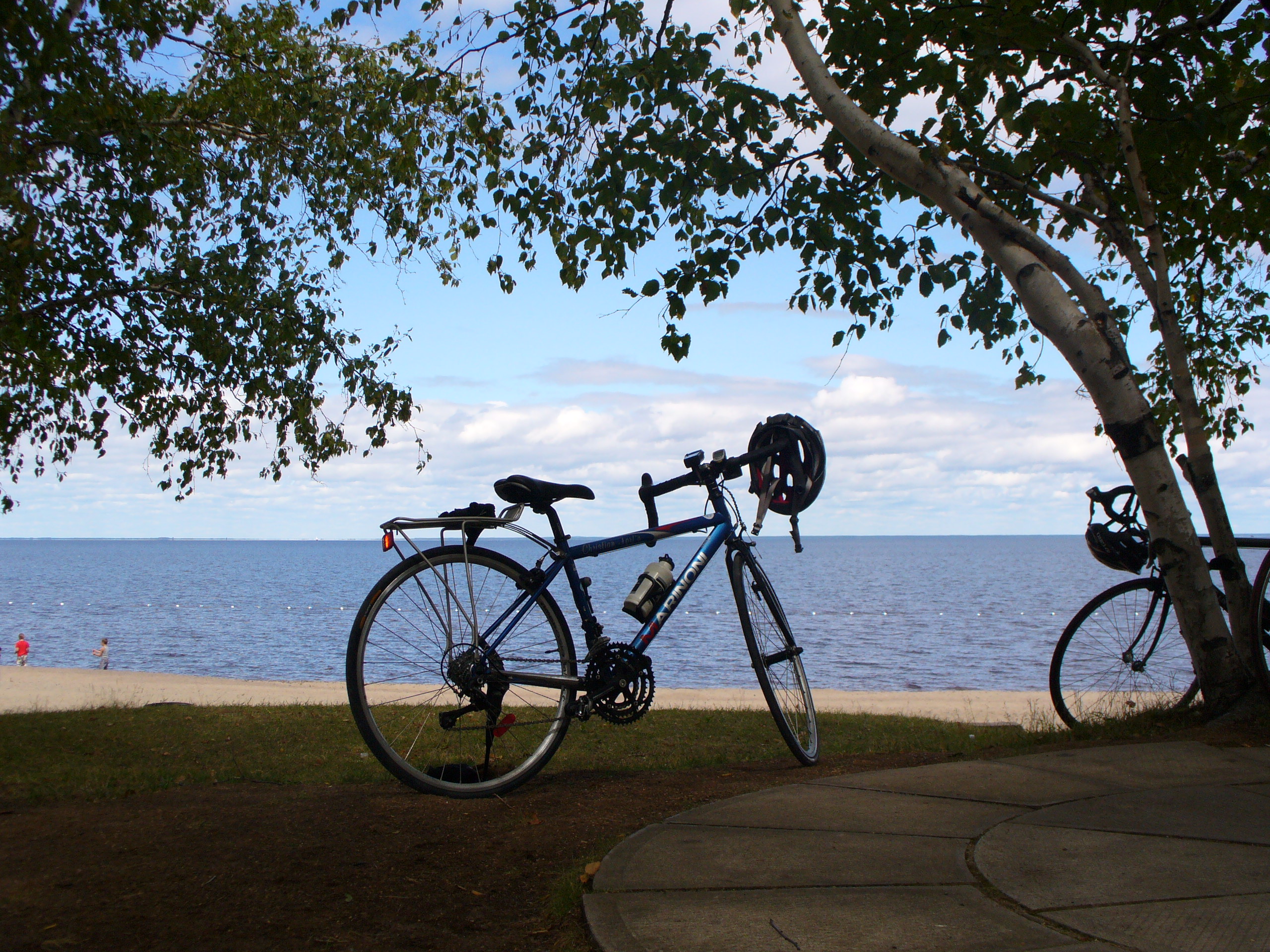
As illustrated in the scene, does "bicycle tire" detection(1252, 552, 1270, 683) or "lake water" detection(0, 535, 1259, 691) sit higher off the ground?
"bicycle tire" detection(1252, 552, 1270, 683)

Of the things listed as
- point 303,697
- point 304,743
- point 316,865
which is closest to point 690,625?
point 303,697

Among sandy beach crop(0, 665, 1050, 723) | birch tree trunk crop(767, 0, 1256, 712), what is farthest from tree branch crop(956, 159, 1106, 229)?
sandy beach crop(0, 665, 1050, 723)

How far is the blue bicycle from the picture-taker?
4324 mm

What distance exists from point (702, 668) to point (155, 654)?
77.9ft

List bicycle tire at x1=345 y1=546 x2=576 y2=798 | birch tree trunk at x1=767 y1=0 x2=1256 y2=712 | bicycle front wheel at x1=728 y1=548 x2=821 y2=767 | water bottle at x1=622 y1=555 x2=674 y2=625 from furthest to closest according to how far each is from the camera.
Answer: birch tree trunk at x1=767 y1=0 x2=1256 y2=712 → bicycle front wheel at x1=728 y1=548 x2=821 y2=767 → water bottle at x1=622 y1=555 x2=674 y2=625 → bicycle tire at x1=345 y1=546 x2=576 y2=798

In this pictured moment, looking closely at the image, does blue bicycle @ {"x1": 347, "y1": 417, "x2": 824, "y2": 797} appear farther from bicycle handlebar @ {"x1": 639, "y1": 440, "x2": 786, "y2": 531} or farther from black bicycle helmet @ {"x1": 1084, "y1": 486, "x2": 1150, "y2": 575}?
black bicycle helmet @ {"x1": 1084, "y1": 486, "x2": 1150, "y2": 575}

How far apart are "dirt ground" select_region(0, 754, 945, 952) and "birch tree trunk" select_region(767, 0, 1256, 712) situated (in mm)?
2450

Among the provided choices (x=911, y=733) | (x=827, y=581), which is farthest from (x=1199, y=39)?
(x=827, y=581)

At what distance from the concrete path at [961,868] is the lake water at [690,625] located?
172 centimetres

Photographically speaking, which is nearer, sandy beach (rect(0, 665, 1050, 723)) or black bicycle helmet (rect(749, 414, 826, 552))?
black bicycle helmet (rect(749, 414, 826, 552))

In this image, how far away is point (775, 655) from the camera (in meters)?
5.14

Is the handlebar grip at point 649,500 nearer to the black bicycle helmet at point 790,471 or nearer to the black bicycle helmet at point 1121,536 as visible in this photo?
the black bicycle helmet at point 790,471

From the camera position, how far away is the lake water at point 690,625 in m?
30.1

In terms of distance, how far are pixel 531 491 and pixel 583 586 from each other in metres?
0.51
